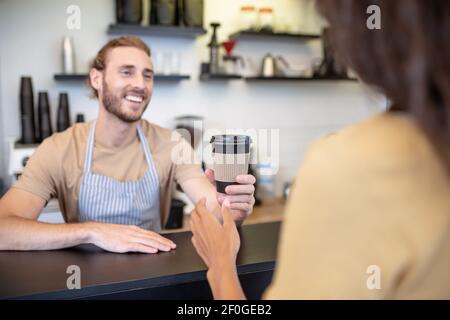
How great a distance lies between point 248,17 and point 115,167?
2053mm

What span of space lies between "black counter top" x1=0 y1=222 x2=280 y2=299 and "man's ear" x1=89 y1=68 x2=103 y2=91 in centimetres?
84

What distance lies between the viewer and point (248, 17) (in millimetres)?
3176

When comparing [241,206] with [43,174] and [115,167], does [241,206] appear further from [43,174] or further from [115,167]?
[43,174]

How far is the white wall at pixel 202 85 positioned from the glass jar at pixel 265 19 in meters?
0.11

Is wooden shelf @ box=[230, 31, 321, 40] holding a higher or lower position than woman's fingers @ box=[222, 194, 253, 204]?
higher

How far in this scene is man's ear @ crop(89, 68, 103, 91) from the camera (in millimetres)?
1727

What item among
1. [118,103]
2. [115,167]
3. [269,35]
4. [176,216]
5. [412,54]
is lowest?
[176,216]

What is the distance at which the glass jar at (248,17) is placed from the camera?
3156mm

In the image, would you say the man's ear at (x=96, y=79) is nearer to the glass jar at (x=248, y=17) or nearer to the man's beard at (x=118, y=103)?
the man's beard at (x=118, y=103)

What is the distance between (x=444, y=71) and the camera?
1.34 ft

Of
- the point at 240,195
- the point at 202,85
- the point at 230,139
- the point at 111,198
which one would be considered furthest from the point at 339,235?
the point at 202,85

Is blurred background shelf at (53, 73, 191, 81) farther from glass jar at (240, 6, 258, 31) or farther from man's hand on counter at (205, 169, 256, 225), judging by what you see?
man's hand on counter at (205, 169, 256, 225)

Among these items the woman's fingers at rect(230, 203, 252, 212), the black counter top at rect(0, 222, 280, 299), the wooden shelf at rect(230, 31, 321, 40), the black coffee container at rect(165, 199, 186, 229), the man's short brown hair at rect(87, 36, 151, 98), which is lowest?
the black coffee container at rect(165, 199, 186, 229)

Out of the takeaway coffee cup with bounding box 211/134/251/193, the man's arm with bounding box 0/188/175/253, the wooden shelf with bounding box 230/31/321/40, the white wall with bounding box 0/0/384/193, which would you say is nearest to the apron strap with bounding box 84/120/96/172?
the man's arm with bounding box 0/188/175/253
